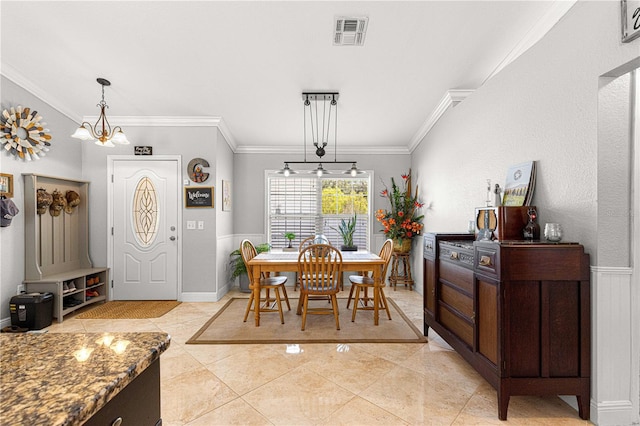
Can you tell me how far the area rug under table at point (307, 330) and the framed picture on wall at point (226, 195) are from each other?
1.71 metres

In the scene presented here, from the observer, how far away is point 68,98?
11.6ft

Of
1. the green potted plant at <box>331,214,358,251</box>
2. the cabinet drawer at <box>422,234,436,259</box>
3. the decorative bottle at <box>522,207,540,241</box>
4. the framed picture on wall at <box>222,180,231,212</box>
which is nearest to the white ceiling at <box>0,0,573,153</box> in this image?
the framed picture on wall at <box>222,180,231,212</box>

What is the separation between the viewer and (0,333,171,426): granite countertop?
511 mm

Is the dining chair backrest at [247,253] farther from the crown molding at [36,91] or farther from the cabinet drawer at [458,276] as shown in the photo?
the crown molding at [36,91]

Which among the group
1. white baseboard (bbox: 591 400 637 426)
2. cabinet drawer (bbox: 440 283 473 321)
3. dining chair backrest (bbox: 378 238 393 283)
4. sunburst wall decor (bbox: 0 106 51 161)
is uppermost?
sunburst wall decor (bbox: 0 106 51 161)

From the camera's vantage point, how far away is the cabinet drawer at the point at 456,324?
215 cm

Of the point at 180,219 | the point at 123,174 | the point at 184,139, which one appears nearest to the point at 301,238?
the point at 180,219

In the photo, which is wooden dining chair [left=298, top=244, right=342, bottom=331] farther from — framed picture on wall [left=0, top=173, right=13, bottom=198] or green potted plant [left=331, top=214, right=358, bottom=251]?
framed picture on wall [left=0, top=173, right=13, bottom=198]

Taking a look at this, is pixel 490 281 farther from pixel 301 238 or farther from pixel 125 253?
pixel 125 253

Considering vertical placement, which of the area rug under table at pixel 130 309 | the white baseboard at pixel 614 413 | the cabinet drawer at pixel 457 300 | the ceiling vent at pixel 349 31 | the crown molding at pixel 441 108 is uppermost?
the ceiling vent at pixel 349 31

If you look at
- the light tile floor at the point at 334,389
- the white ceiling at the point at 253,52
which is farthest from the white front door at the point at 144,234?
the light tile floor at the point at 334,389

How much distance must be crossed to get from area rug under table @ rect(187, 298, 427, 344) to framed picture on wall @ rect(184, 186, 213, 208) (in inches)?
61.1

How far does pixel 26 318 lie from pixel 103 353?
3.51m

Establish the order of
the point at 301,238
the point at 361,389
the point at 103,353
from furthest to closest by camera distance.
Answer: the point at 301,238 < the point at 361,389 < the point at 103,353
